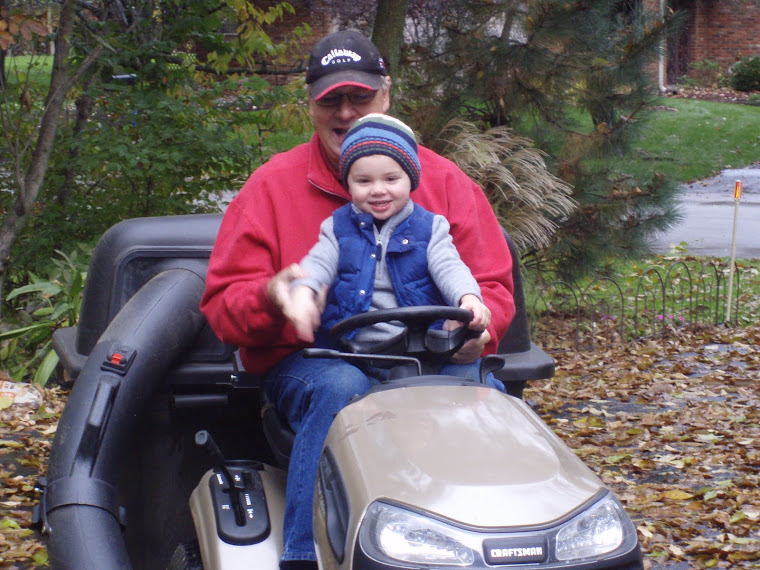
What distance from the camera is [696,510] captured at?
4.49 m

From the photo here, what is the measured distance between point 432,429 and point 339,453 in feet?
0.85

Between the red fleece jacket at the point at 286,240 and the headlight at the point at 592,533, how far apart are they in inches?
37.5

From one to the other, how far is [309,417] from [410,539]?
74 cm

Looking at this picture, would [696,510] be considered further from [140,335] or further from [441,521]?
[441,521]

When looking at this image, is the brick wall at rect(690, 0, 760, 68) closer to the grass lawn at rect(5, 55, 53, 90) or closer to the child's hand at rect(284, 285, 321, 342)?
Answer: the grass lawn at rect(5, 55, 53, 90)

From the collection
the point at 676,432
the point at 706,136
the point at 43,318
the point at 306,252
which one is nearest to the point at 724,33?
the point at 706,136

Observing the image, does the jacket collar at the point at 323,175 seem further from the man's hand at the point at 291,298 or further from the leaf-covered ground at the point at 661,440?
the leaf-covered ground at the point at 661,440

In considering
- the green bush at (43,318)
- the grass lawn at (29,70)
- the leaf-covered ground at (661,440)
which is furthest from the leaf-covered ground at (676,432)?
the grass lawn at (29,70)

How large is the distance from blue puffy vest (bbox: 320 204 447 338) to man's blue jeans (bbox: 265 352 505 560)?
174mm

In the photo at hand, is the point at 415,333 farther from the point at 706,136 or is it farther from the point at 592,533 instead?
the point at 706,136

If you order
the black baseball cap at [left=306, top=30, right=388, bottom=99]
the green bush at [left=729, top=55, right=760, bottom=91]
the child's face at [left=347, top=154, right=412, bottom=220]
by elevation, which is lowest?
the child's face at [left=347, top=154, right=412, bottom=220]

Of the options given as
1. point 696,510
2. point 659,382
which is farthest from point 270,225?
point 659,382

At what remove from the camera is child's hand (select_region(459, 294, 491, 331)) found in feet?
8.34

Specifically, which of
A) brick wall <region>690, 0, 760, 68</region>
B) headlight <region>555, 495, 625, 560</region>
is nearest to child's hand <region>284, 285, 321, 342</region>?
headlight <region>555, 495, 625, 560</region>
